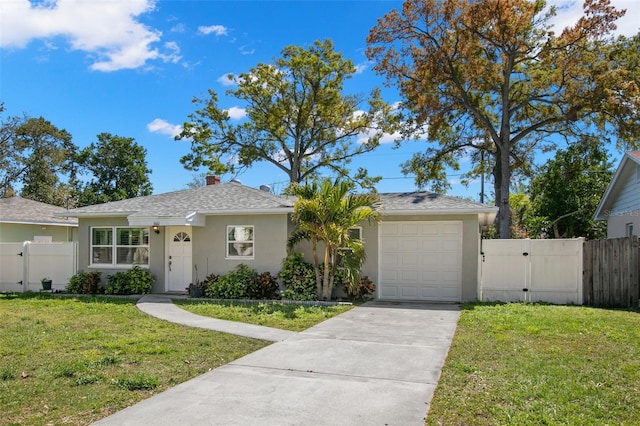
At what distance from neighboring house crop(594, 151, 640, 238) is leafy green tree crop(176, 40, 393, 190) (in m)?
14.7

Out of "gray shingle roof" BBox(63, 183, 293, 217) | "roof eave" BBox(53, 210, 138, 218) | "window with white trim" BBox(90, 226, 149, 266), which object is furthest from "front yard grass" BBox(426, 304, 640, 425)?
"roof eave" BBox(53, 210, 138, 218)

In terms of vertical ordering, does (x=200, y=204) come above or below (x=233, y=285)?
above

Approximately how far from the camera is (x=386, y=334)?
8.20 metres

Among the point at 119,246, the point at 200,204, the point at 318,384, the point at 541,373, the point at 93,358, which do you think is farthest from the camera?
the point at 119,246

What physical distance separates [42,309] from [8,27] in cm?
1027

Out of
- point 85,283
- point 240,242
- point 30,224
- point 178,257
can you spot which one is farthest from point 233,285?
point 30,224

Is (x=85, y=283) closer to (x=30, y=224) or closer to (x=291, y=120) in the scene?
(x=30, y=224)

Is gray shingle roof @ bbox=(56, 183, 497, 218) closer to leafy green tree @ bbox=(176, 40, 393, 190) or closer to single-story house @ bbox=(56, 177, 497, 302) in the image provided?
single-story house @ bbox=(56, 177, 497, 302)

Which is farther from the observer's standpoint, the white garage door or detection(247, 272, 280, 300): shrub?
detection(247, 272, 280, 300): shrub

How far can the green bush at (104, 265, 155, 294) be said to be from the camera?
14.0m

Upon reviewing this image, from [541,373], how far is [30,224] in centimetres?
2060

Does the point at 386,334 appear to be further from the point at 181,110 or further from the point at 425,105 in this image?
the point at 181,110

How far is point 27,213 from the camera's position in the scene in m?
19.9

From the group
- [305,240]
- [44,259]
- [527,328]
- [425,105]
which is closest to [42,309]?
[44,259]
